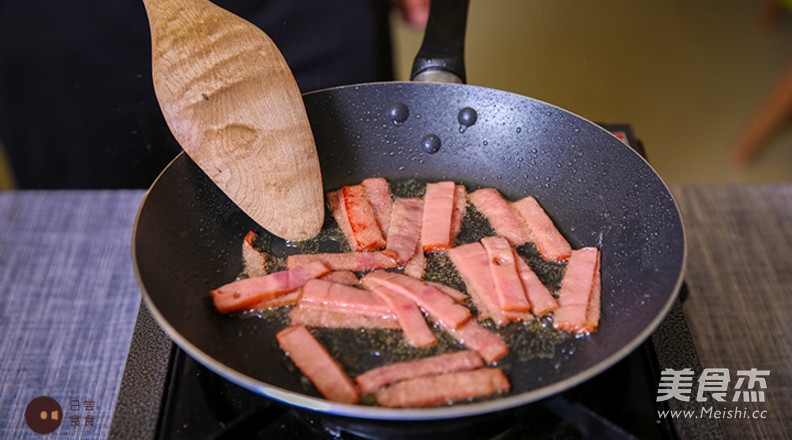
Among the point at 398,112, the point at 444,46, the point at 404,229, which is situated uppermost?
the point at 444,46

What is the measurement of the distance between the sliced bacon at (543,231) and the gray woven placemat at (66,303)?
0.78m

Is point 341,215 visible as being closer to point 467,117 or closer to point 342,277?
point 342,277

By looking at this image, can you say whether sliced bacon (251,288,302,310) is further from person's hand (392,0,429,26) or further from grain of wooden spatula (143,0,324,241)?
person's hand (392,0,429,26)

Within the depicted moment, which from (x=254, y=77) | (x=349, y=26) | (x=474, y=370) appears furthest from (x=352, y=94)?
(x=474, y=370)

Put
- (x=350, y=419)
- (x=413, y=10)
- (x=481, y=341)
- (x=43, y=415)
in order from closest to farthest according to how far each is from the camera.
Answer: (x=350, y=419), (x=481, y=341), (x=43, y=415), (x=413, y=10)

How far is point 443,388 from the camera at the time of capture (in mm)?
800

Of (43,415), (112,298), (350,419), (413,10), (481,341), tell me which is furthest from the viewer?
(413,10)

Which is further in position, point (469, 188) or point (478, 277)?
point (469, 188)

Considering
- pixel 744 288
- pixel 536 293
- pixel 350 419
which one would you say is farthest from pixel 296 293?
pixel 744 288

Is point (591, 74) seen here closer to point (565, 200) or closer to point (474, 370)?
point (565, 200)

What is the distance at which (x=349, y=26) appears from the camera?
1.56m

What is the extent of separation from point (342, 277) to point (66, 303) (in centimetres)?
59

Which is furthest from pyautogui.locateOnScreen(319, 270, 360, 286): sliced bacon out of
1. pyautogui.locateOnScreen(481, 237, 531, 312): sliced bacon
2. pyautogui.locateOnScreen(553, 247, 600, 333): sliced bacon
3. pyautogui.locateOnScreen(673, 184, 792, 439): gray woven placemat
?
pyautogui.locateOnScreen(673, 184, 792, 439): gray woven placemat

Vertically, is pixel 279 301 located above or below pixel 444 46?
below
